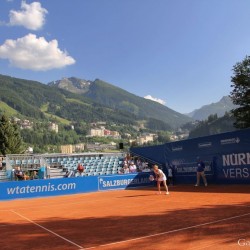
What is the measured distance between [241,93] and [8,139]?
38.8 m

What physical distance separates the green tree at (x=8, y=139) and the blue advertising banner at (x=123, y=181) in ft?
132

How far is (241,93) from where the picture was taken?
5444cm

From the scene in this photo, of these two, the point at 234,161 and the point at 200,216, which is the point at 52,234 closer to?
the point at 200,216

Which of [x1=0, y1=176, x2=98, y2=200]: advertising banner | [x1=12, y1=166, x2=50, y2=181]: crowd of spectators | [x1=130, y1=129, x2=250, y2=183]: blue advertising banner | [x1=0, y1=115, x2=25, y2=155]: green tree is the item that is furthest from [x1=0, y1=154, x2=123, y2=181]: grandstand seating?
[x1=0, y1=115, x2=25, y2=155]: green tree

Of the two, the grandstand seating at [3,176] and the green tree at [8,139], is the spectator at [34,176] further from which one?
the green tree at [8,139]

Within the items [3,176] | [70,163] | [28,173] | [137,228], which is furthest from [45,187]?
[137,228]

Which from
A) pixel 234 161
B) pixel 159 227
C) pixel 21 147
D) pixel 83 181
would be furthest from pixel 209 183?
pixel 21 147

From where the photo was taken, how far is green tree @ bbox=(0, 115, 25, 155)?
208 feet

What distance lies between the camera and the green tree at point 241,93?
51500mm

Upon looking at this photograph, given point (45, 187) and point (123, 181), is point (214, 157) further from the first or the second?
point (45, 187)

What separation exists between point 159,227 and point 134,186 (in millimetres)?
17410

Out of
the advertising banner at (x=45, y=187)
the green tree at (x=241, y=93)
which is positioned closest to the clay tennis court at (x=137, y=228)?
the advertising banner at (x=45, y=187)

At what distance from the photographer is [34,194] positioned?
2367 centimetres

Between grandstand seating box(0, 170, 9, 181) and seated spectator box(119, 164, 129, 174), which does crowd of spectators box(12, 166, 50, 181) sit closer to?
grandstand seating box(0, 170, 9, 181)
